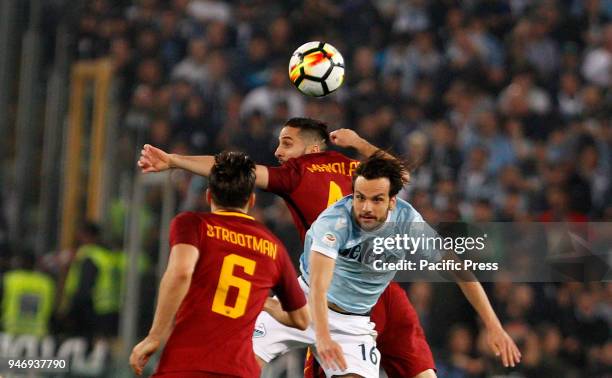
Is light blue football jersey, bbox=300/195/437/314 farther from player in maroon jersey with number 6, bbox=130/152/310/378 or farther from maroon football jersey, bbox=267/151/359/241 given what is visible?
player in maroon jersey with number 6, bbox=130/152/310/378

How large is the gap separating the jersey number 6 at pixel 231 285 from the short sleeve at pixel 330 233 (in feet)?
2.76

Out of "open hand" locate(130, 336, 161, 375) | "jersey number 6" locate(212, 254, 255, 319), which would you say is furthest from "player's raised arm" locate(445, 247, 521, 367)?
"open hand" locate(130, 336, 161, 375)

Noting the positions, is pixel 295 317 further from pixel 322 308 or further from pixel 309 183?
pixel 309 183

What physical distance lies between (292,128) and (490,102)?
206 inches

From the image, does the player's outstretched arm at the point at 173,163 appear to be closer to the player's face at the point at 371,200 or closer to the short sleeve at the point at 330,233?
the short sleeve at the point at 330,233

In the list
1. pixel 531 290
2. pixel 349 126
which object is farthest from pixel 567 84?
pixel 531 290

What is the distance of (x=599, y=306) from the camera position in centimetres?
896

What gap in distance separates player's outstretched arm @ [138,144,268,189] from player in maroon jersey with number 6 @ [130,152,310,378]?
1065 mm

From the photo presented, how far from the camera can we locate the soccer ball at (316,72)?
21.5ft

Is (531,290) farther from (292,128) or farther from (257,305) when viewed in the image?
(257,305)

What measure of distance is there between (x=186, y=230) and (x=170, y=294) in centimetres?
26

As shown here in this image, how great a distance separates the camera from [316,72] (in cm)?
658

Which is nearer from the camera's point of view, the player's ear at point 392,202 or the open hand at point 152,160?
the player's ear at point 392,202

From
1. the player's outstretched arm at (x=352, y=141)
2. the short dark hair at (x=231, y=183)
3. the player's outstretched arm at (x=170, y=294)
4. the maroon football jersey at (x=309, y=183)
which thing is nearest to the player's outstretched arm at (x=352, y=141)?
the player's outstretched arm at (x=352, y=141)
